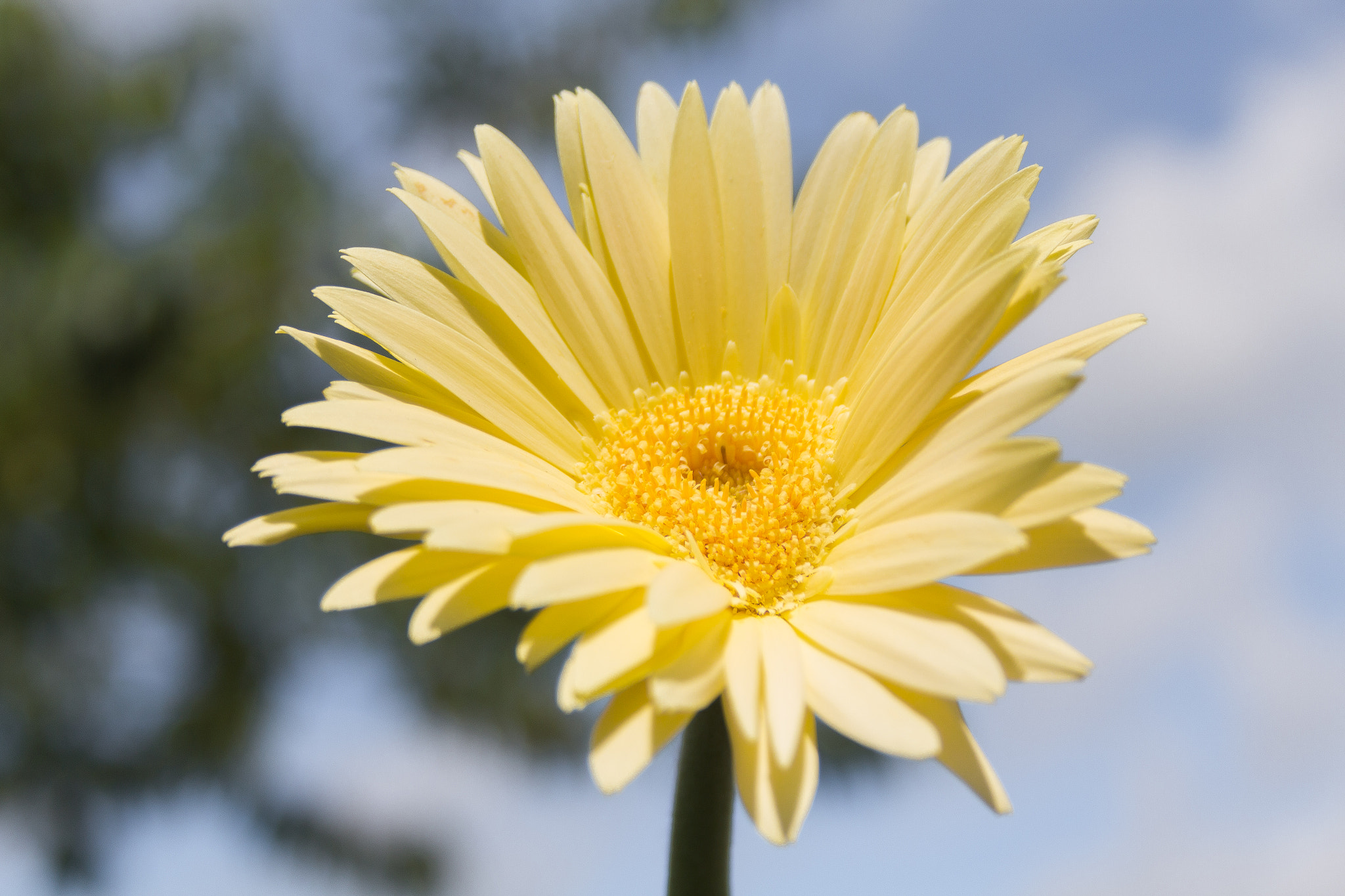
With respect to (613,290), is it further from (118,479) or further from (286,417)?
(118,479)

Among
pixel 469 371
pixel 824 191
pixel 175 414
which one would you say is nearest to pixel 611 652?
pixel 469 371

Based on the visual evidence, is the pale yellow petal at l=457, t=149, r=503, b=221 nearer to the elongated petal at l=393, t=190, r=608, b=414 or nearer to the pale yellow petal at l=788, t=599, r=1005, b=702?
the elongated petal at l=393, t=190, r=608, b=414

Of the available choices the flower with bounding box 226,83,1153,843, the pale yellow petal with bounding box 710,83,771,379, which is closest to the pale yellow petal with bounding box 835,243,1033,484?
the flower with bounding box 226,83,1153,843

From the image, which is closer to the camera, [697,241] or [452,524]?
[452,524]

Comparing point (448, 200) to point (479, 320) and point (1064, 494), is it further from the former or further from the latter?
point (1064, 494)

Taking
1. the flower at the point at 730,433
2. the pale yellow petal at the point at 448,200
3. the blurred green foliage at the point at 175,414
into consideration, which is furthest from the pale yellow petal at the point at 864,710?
the blurred green foliage at the point at 175,414

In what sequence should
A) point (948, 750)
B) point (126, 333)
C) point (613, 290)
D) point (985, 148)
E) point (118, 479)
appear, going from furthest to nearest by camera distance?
point (118, 479)
point (126, 333)
point (613, 290)
point (985, 148)
point (948, 750)

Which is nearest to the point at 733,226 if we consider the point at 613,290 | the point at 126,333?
the point at 613,290

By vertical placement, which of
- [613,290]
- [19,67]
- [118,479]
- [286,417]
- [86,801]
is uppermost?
[19,67]
